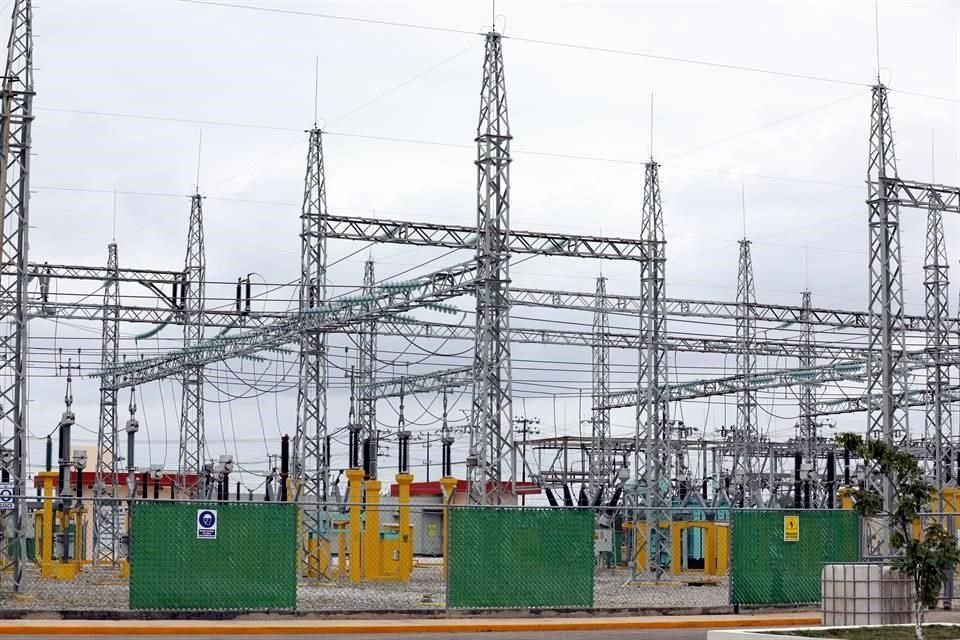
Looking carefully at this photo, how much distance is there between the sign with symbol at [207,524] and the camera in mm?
21031

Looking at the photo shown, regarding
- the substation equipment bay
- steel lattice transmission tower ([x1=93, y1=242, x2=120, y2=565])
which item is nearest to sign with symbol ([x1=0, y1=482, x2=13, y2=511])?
the substation equipment bay

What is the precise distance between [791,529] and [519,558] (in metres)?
5.18

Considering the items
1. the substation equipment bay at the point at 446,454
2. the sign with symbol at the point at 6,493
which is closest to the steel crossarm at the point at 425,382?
the substation equipment bay at the point at 446,454

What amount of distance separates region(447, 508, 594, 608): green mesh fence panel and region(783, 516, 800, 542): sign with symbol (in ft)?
12.1

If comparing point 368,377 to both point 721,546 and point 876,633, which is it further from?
point 876,633

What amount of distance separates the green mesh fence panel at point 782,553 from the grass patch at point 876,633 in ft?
21.8

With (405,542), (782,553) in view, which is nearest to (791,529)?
(782,553)

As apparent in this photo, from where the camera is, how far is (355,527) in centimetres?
3347

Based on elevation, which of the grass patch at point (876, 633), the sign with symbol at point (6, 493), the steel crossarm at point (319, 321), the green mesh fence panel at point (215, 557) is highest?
the steel crossarm at point (319, 321)

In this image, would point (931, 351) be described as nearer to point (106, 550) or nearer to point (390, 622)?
point (390, 622)

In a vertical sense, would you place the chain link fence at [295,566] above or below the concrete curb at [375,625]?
above

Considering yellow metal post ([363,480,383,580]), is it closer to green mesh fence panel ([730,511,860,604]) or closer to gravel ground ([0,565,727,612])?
gravel ground ([0,565,727,612])

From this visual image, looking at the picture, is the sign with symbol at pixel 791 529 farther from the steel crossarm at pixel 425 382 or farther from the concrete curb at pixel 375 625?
the steel crossarm at pixel 425 382

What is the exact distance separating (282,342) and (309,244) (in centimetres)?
597
